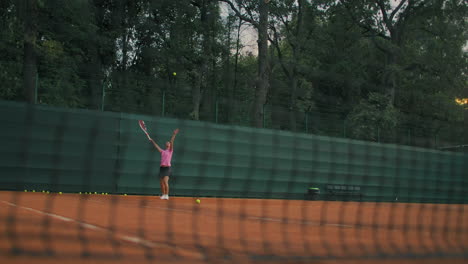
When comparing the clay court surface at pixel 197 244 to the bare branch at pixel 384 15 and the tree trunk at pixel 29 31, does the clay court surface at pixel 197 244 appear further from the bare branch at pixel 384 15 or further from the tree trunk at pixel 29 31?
the bare branch at pixel 384 15

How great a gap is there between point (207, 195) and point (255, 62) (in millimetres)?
11373

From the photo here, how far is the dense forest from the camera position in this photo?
588 inches

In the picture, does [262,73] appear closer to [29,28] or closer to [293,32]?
[29,28]

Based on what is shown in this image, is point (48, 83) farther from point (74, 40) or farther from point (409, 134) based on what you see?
point (409, 134)

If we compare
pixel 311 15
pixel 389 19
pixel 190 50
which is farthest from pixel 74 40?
pixel 389 19

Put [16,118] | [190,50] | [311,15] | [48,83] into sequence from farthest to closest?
[311,15] → [190,50] → [48,83] → [16,118]

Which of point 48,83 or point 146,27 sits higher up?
point 146,27

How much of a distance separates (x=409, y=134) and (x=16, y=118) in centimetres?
1350

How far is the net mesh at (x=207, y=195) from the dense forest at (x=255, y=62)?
0.81 metres

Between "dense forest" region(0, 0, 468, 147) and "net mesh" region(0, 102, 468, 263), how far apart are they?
2.67 ft

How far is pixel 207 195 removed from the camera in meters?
14.9

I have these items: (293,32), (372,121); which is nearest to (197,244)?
(372,121)

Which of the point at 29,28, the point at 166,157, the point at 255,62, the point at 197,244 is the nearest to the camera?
the point at 197,244

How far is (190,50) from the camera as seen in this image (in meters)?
21.1
